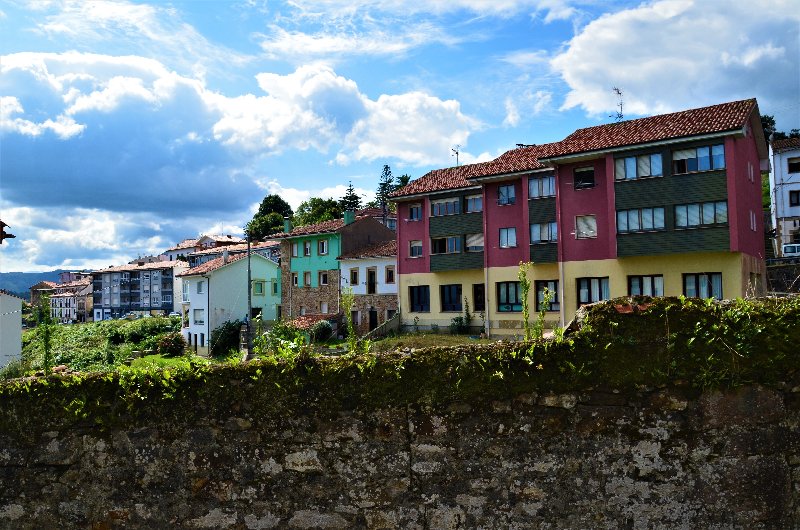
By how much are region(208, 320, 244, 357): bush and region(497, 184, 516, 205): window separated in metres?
25.8

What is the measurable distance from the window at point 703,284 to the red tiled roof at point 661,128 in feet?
20.7

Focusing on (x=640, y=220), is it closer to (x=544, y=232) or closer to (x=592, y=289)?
(x=592, y=289)

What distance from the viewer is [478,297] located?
129 feet

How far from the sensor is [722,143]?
93.5ft

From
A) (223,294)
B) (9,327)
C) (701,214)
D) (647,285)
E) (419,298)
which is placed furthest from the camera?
(223,294)

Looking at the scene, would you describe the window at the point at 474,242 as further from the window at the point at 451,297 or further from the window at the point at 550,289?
the window at the point at 550,289

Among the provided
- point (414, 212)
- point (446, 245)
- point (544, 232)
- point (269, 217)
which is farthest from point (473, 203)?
point (269, 217)

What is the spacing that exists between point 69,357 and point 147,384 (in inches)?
2150

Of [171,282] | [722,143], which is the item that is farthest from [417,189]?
[171,282]

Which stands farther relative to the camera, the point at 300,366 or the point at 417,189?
the point at 417,189

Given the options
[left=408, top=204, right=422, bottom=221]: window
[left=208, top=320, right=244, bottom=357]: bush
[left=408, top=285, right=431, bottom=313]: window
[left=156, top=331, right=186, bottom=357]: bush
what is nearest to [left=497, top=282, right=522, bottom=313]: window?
[left=408, top=285, right=431, bottom=313]: window

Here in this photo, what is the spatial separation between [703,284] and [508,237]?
37.0 ft

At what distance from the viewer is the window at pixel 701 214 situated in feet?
94.6

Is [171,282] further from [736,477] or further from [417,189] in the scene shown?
[736,477]
